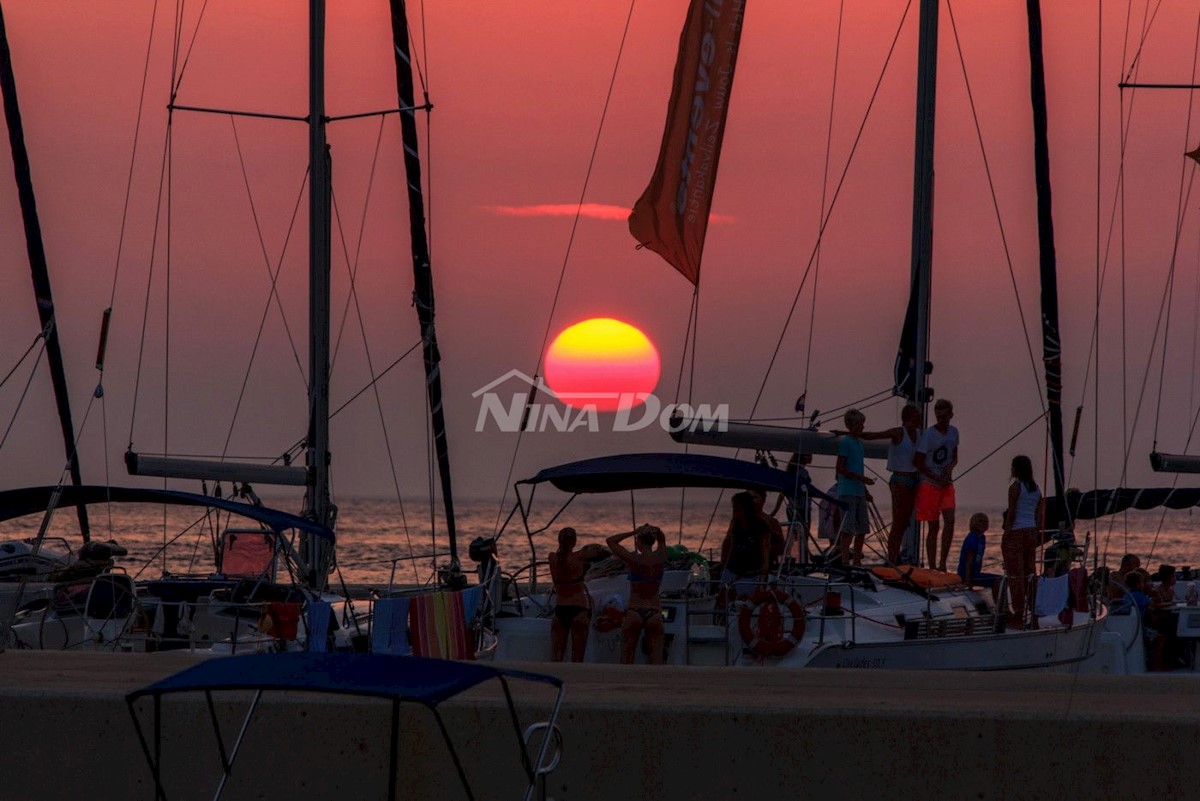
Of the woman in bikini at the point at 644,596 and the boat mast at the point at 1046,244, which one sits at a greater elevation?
the boat mast at the point at 1046,244

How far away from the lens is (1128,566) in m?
26.1

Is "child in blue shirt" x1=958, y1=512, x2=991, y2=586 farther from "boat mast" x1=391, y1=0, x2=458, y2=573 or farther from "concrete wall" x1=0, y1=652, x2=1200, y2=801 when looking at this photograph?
"concrete wall" x1=0, y1=652, x2=1200, y2=801

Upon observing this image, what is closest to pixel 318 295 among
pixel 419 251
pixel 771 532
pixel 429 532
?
pixel 419 251

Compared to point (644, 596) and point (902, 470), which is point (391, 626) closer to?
point (644, 596)

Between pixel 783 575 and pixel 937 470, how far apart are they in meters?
3.56

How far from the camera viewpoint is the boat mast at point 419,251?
23672mm

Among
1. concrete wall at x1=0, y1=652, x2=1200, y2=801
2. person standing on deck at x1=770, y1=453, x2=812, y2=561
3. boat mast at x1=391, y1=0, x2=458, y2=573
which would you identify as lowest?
concrete wall at x1=0, y1=652, x2=1200, y2=801

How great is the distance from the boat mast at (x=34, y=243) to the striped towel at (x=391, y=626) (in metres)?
11.2

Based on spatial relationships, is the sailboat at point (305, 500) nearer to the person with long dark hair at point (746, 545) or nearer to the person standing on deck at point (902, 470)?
the person with long dark hair at point (746, 545)

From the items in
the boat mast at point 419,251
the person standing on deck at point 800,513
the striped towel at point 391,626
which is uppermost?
the boat mast at point 419,251

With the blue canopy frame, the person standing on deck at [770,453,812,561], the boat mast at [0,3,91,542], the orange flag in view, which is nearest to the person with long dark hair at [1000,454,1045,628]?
the person standing on deck at [770,453,812,561]

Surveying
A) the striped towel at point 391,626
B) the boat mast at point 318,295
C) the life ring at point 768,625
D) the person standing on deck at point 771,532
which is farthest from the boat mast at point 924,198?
the striped towel at point 391,626

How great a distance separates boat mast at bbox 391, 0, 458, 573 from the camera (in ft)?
77.7

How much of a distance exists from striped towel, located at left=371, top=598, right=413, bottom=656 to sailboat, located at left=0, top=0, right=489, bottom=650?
721 millimetres
